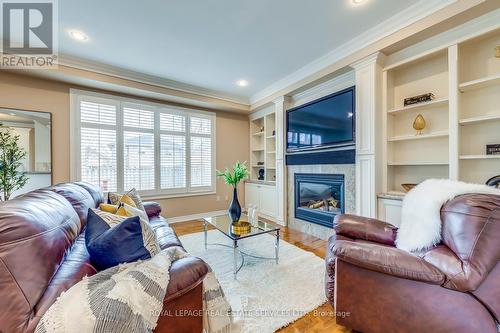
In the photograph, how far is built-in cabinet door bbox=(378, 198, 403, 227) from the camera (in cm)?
239

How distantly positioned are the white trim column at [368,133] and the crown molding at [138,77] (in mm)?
2633

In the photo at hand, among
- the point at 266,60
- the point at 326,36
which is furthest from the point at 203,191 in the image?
the point at 326,36

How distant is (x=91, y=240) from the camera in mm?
1156

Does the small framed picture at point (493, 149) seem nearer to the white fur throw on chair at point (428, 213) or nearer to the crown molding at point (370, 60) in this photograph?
the white fur throw on chair at point (428, 213)

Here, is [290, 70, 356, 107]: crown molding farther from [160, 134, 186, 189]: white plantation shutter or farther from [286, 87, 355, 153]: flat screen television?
[160, 134, 186, 189]: white plantation shutter

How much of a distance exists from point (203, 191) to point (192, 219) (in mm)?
641

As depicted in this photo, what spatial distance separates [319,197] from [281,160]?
99cm

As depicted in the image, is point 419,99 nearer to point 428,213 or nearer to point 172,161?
point 428,213

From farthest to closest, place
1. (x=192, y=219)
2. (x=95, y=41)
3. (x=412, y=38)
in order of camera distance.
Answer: (x=192, y=219)
(x=95, y=41)
(x=412, y=38)

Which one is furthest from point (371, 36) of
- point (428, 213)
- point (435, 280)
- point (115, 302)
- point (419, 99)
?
point (115, 302)

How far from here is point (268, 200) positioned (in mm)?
4438

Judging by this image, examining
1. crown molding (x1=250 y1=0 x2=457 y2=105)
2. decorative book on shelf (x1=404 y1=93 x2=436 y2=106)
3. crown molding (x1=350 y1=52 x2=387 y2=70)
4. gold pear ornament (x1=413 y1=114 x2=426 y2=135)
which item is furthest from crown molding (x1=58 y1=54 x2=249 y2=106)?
gold pear ornament (x1=413 y1=114 x2=426 y2=135)

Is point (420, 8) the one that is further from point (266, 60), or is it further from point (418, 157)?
point (266, 60)

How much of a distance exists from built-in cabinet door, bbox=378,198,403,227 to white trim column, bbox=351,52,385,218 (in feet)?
0.21
